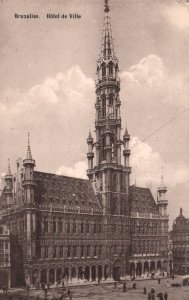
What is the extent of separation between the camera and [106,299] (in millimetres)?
45469

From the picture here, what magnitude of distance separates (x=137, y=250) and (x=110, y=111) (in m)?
24.3

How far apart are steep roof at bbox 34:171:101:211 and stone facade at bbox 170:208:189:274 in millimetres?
26257

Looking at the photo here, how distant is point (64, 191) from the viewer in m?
69.8

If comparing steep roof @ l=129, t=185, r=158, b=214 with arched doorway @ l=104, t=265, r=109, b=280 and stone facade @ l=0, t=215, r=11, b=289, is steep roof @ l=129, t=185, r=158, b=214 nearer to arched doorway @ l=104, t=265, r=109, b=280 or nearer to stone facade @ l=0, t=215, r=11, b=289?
arched doorway @ l=104, t=265, r=109, b=280

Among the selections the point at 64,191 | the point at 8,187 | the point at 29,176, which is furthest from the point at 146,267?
the point at 29,176

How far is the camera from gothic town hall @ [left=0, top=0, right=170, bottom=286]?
6303cm

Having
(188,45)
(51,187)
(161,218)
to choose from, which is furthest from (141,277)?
(188,45)

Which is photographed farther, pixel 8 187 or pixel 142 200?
pixel 142 200

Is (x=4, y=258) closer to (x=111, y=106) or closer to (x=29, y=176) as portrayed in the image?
(x=29, y=176)

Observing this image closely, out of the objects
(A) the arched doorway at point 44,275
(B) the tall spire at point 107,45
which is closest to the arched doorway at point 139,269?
(A) the arched doorway at point 44,275

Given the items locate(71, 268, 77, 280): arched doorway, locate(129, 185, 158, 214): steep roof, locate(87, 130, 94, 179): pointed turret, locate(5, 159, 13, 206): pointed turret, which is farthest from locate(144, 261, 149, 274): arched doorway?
locate(5, 159, 13, 206): pointed turret

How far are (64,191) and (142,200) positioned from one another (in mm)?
20570

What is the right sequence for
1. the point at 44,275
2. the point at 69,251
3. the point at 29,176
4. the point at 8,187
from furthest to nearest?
the point at 8,187 < the point at 69,251 < the point at 29,176 < the point at 44,275

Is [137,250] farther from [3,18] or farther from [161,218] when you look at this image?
[3,18]
